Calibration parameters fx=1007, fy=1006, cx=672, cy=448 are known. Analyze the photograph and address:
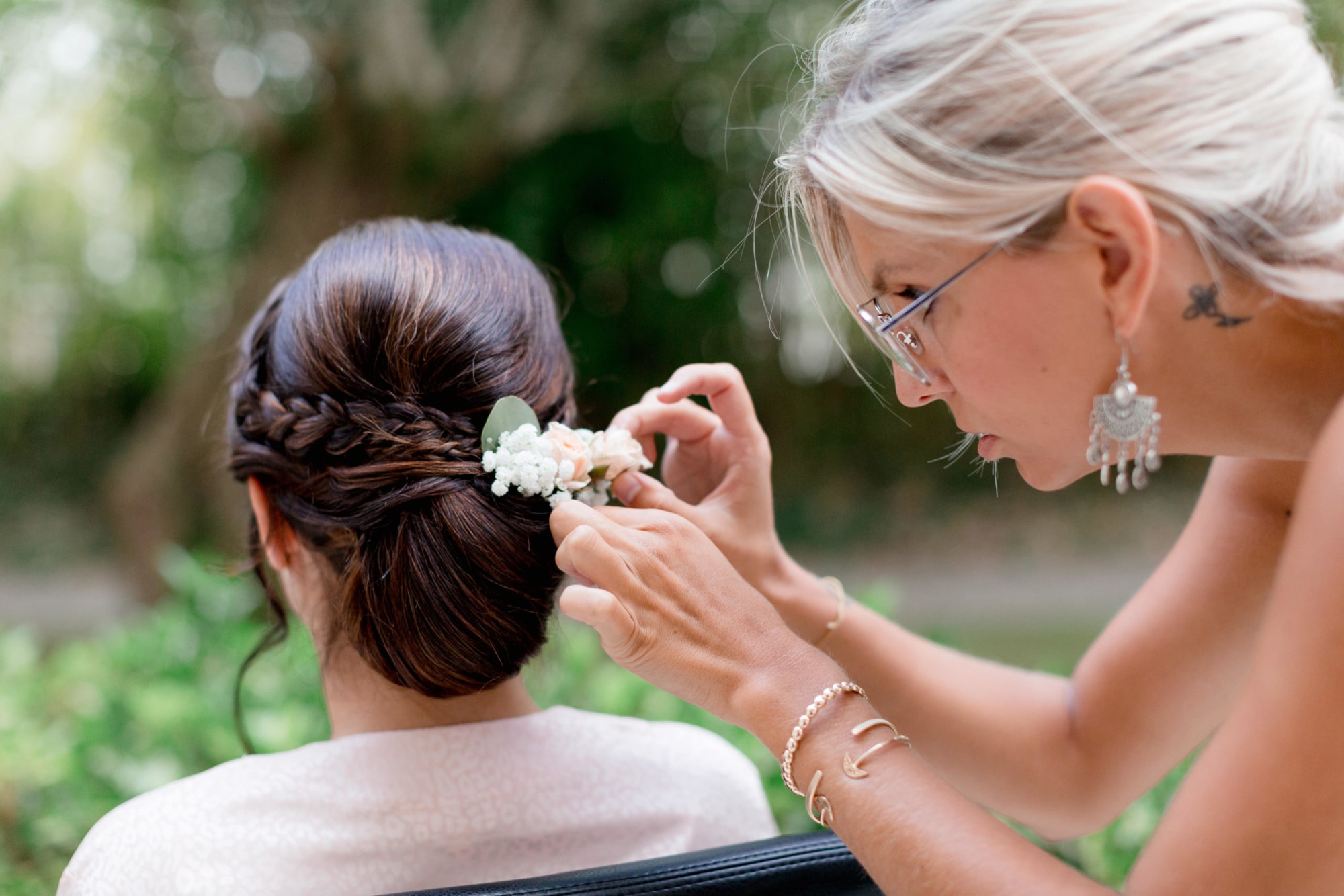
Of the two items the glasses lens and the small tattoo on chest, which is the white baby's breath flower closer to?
the glasses lens

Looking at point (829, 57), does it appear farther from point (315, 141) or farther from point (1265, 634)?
point (315, 141)

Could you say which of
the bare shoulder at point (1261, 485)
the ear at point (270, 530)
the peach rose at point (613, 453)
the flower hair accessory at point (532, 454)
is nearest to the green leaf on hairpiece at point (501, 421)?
the flower hair accessory at point (532, 454)

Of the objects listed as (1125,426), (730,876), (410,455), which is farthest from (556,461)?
A: (1125,426)

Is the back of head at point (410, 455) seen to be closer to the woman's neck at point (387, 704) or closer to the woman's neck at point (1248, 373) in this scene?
the woman's neck at point (387, 704)

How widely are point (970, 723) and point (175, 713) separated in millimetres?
1565

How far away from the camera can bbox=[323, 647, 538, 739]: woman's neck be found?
58.5 inches

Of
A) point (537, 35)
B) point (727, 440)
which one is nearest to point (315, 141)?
point (537, 35)

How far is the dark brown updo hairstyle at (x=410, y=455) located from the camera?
1357 mm

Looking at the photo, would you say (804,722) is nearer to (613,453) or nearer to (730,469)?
(613,453)

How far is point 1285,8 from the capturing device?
48.1 inches

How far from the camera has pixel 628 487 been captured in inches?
61.6

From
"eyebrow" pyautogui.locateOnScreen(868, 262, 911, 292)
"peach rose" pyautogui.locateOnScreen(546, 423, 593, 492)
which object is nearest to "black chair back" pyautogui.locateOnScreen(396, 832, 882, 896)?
"peach rose" pyautogui.locateOnScreen(546, 423, 593, 492)

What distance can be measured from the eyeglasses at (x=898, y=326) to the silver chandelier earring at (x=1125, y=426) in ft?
0.78

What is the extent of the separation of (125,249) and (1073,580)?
32.3 ft
